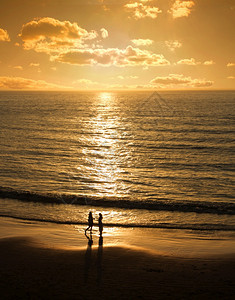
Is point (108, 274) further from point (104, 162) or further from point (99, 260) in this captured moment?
point (104, 162)

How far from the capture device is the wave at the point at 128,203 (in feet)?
89.6

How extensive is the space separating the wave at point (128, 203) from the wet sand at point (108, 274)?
1016 centimetres

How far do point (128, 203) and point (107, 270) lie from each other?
1396 cm

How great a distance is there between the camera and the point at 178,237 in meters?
21.1

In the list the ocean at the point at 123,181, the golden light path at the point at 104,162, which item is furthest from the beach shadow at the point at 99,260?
the golden light path at the point at 104,162

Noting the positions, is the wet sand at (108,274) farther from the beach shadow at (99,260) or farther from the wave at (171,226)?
the wave at (171,226)

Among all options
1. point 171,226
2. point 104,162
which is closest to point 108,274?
point 171,226

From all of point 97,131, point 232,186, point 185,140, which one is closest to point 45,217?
point 232,186

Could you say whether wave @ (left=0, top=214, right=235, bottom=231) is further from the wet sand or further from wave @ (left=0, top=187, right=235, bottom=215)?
the wet sand

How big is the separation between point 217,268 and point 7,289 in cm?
1066

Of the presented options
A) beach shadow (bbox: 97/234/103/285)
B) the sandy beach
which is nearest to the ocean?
beach shadow (bbox: 97/234/103/285)

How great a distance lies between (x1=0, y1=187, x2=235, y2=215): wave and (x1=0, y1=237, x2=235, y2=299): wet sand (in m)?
10.2

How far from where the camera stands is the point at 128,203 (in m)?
28.7

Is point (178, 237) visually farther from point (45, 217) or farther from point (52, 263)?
point (45, 217)
